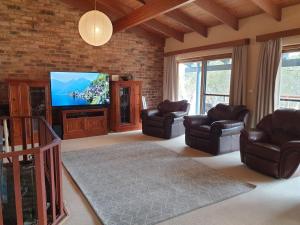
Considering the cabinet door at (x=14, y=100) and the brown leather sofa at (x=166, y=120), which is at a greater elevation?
the cabinet door at (x=14, y=100)

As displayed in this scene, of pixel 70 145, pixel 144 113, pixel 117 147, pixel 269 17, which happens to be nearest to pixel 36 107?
pixel 70 145

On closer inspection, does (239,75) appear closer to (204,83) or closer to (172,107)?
(204,83)

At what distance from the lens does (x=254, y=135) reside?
3596 mm

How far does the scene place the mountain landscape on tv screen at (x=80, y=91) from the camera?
17.1 ft

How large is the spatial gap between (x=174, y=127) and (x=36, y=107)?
10.2 ft

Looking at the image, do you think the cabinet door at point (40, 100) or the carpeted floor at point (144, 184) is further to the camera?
the cabinet door at point (40, 100)

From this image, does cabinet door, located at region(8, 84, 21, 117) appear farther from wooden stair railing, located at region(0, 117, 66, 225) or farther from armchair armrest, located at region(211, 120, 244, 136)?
armchair armrest, located at region(211, 120, 244, 136)

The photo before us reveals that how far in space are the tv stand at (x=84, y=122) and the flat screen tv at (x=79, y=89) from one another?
22 cm

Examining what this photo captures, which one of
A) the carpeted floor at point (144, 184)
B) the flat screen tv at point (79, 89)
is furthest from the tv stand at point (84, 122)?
the carpeted floor at point (144, 184)

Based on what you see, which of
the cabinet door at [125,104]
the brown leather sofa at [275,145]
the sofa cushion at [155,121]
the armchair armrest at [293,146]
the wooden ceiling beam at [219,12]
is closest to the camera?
the armchair armrest at [293,146]

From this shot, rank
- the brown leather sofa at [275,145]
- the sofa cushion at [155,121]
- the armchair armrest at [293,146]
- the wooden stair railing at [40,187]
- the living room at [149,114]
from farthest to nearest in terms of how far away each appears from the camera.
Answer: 1. the sofa cushion at [155,121]
2. the brown leather sofa at [275,145]
3. the armchair armrest at [293,146]
4. the living room at [149,114]
5. the wooden stair railing at [40,187]

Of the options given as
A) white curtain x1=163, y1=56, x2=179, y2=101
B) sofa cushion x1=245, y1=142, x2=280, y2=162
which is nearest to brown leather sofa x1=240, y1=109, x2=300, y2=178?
sofa cushion x1=245, y1=142, x2=280, y2=162

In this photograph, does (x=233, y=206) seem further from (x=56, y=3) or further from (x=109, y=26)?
(x=56, y=3)

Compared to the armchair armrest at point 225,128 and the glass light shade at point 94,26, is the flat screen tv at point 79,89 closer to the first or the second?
the glass light shade at point 94,26
